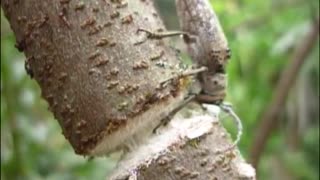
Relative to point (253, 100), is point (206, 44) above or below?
above

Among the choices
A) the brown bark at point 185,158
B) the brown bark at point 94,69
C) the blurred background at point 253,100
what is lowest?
the blurred background at point 253,100

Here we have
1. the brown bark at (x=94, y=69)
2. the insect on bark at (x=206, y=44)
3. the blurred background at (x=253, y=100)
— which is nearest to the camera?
the brown bark at (x=94, y=69)

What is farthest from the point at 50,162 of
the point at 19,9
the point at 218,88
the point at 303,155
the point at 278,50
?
the point at 19,9

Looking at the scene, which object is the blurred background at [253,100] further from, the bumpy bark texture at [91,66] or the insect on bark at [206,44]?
the bumpy bark texture at [91,66]

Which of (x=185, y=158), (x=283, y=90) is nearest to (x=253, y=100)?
(x=283, y=90)

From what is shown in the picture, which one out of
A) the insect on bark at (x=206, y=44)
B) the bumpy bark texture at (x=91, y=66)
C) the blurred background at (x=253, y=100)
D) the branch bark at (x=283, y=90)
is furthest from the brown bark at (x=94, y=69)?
the branch bark at (x=283, y=90)

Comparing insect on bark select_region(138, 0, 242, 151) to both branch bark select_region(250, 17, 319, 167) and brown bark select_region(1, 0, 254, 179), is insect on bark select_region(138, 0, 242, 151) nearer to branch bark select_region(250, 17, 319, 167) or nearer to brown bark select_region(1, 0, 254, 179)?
brown bark select_region(1, 0, 254, 179)

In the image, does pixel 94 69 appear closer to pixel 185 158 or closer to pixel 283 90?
pixel 185 158
